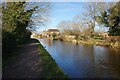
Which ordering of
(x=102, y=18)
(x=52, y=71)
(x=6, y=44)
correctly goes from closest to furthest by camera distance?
1. (x=52, y=71)
2. (x=6, y=44)
3. (x=102, y=18)

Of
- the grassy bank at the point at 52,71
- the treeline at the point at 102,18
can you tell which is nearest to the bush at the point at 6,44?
the grassy bank at the point at 52,71

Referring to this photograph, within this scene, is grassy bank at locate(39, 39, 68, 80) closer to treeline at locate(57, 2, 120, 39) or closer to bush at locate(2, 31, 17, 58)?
bush at locate(2, 31, 17, 58)

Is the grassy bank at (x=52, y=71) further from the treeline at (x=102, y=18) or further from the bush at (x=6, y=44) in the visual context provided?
the treeline at (x=102, y=18)

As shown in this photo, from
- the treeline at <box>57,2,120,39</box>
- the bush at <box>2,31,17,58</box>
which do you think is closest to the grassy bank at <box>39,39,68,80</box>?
the bush at <box>2,31,17,58</box>

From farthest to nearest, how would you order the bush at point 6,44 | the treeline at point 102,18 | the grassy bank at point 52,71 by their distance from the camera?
the treeline at point 102,18 → the bush at point 6,44 → the grassy bank at point 52,71

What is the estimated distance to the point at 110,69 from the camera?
501 inches

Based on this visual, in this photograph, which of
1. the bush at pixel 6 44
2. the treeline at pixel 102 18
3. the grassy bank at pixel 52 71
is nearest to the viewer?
the grassy bank at pixel 52 71

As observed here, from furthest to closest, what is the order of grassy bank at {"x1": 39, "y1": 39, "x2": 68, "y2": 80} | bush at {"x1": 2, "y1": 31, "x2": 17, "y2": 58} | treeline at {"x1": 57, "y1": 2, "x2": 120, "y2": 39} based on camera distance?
treeline at {"x1": 57, "y1": 2, "x2": 120, "y2": 39}
bush at {"x1": 2, "y1": 31, "x2": 17, "y2": 58}
grassy bank at {"x1": 39, "y1": 39, "x2": 68, "y2": 80}

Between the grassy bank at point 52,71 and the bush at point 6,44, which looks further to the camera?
the bush at point 6,44

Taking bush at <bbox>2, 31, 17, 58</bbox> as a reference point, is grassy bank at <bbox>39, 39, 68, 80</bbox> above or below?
below

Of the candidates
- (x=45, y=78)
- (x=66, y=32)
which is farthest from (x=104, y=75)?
(x=66, y=32)

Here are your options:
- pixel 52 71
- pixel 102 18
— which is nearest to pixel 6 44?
pixel 52 71

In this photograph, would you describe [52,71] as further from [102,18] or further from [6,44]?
[102,18]

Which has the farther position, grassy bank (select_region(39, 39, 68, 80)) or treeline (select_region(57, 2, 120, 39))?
treeline (select_region(57, 2, 120, 39))
